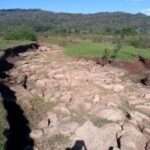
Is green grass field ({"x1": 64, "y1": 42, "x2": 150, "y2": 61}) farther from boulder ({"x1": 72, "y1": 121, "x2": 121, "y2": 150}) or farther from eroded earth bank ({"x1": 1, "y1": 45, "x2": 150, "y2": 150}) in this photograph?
boulder ({"x1": 72, "y1": 121, "x2": 121, "y2": 150})

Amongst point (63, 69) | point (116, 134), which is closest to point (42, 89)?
point (63, 69)

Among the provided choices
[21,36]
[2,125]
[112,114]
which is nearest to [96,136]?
[112,114]

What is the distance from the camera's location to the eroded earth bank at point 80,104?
10.7 metres

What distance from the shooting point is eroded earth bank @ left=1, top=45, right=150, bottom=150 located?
10.7 m

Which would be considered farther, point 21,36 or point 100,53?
point 21,36

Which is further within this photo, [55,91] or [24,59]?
[24,59]

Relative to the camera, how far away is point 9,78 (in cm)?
1700

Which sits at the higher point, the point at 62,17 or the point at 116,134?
the point at 116,134

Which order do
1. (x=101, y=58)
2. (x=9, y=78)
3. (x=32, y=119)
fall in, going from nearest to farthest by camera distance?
(x=32, y=119), (x=9, y=78), (x=101, y=58)

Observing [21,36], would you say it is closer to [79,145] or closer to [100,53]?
[100,53]

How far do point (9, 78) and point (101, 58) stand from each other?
17.1 feet

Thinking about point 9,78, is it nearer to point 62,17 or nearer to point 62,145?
point 62,145

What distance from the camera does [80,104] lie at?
45.3 ft

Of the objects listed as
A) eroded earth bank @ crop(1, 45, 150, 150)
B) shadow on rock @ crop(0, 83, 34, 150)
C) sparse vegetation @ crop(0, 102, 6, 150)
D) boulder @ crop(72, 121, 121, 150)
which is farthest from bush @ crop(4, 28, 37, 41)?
boulder @ crop(72, 121, 121, 150)
